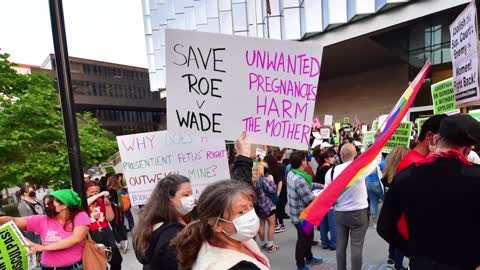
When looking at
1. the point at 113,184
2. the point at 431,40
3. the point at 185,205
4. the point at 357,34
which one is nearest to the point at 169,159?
the point at 185,205

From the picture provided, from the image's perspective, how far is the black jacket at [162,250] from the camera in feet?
6.10

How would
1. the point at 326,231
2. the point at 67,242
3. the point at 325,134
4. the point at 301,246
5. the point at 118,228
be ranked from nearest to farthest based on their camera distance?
the point at 67,242 → the point at 301,246 → the point at 326,231 → the point at 118,228 → the point at 325,134

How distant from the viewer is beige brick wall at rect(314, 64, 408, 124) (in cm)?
2656

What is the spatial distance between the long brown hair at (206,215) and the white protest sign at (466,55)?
8.91 feet

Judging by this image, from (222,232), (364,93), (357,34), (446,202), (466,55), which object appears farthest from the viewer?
(364,93)

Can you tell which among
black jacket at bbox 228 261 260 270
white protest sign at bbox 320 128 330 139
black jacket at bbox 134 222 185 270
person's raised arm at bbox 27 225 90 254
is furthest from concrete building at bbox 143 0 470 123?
black jacket at bbox 228 261 260 270

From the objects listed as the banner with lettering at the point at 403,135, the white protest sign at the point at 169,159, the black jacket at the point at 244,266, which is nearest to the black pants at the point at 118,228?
the white protest sign at the point at 169,159

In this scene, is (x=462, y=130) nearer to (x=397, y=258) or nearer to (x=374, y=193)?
(x=397, y=258)

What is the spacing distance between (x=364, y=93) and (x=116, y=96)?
45561 mm

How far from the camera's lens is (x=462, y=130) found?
6.22 ft

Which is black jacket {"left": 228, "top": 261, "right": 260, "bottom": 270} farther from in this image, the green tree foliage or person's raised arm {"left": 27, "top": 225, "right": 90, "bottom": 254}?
the green tree foliage

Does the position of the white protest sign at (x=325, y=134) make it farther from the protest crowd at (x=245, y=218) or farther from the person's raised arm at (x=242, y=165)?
the person's raised arm at (x=242, y=165)

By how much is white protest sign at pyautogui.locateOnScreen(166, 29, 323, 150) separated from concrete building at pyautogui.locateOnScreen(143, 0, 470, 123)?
11687 mm

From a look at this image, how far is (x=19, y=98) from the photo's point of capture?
1230cm
